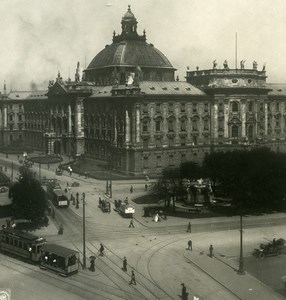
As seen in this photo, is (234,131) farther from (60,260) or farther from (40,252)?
(60,260)

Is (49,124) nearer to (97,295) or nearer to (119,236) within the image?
(119,236)

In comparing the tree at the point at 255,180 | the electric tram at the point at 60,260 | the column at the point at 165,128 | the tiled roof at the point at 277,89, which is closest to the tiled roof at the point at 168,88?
the column at the point at 165,128

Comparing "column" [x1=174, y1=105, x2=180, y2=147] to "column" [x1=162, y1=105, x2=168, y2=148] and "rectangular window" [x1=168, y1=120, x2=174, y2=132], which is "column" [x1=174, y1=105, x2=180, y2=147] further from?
"column" [x1=162, y1=105, x2=168, y2=148]

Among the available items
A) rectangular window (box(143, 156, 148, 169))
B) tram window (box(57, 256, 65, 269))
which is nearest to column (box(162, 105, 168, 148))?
rectangular window (box(143, 156, 148, 169))

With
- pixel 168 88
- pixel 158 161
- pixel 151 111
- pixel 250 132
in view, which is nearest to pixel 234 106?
pixel 250 132

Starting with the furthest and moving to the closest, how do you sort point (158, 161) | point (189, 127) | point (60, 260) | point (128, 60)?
point (128, 60) → point (189, 127) → point (158, 161) → point (60, 260)

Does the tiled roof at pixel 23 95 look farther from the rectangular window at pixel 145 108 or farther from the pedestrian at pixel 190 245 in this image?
the pedestrian at pixel 190 245
